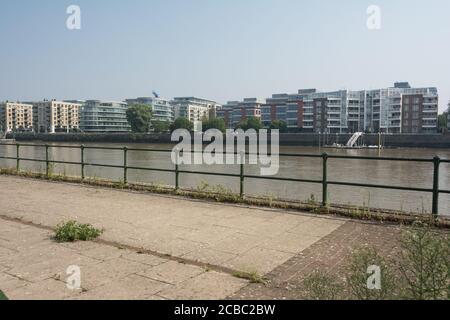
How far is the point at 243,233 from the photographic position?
20.1 feet

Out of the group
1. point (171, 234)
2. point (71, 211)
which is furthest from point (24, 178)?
point (171, 234)

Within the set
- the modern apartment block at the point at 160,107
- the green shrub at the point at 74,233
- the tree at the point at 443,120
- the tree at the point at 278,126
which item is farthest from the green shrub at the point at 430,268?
the modern apartment block at the point at 160,107

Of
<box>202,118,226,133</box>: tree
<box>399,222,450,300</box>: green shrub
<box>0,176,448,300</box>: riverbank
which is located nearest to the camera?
<box>399,222,450,300</box>: green shrub

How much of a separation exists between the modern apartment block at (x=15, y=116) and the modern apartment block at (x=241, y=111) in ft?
263

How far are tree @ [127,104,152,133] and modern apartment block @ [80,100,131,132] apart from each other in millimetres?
27319

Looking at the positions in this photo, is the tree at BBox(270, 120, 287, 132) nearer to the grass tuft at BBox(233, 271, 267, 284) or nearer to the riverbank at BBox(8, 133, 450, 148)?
the riverbank at BBox(8, 133, 450, 148)

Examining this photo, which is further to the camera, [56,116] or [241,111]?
[56,116]

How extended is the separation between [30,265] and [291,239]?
3.22m

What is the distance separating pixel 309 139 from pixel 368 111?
113 feet

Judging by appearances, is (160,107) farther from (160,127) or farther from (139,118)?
(160,127)

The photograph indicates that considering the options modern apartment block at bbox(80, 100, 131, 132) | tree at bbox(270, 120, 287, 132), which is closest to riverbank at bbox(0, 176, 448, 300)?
tree at bbox(270, 120, 287, 132)

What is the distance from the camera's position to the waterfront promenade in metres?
4.00

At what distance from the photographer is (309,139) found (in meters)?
96.8

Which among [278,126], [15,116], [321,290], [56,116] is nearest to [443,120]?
[278,126]
